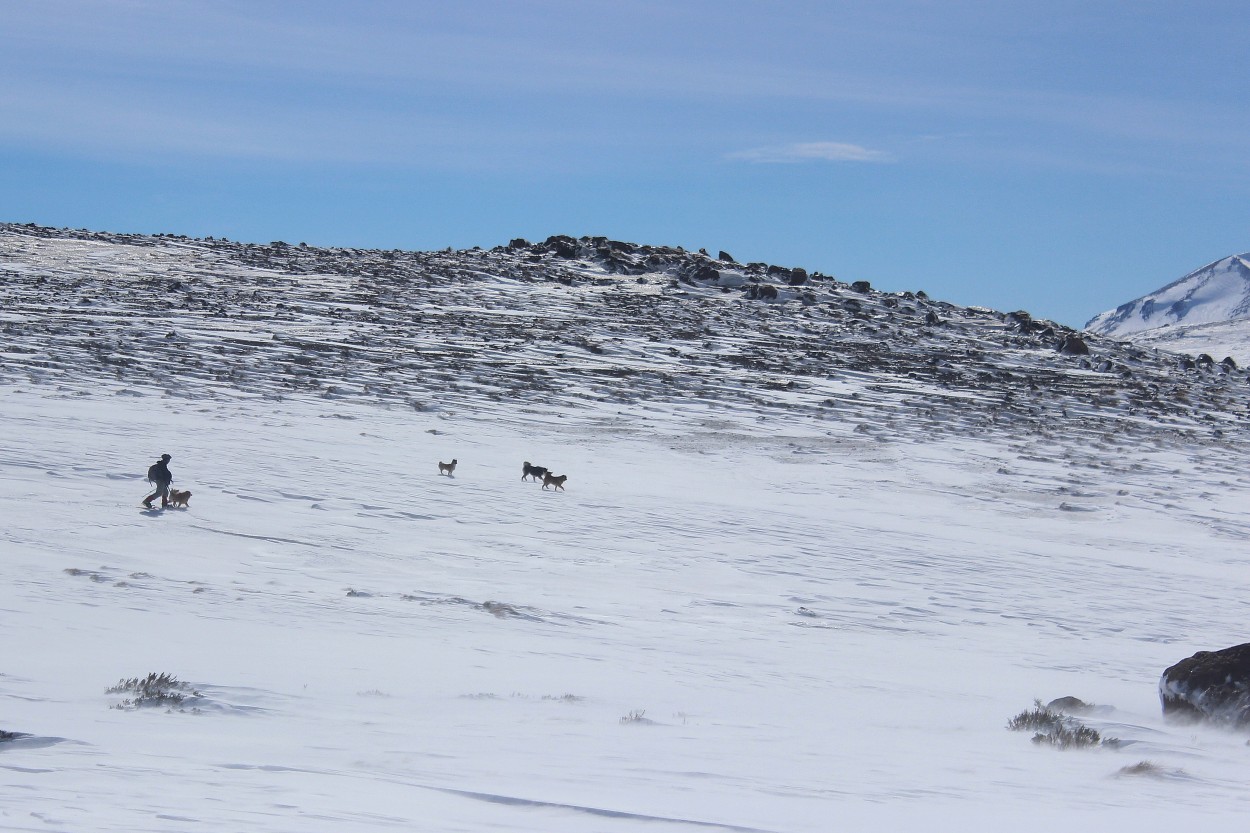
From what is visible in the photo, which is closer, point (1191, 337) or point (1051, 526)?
point (1051, 526)

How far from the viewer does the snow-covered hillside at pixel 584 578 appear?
664cm

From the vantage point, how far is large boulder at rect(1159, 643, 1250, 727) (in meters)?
9.11

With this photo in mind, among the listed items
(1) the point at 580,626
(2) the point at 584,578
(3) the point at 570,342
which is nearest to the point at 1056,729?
(1) the point at 580,626

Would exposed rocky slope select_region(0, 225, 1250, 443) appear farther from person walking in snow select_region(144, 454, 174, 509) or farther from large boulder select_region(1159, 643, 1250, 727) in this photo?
large boulder select_region(1159, 643, 1250, 727)

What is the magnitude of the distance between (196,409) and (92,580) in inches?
538

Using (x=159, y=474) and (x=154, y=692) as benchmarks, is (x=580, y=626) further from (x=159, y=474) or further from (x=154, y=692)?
(x=159, y=474)

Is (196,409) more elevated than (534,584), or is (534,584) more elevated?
(196,409)

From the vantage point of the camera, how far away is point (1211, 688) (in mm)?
9328

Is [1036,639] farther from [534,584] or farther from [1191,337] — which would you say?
[1191,337]

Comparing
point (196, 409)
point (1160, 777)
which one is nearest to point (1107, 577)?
point (1160, 777)

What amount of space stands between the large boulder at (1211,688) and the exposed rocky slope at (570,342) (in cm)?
1929

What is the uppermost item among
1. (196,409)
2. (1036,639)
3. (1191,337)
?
(1191,337)

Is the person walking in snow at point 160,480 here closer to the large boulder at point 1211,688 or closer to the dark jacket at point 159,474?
the dark jacket at point 159,474

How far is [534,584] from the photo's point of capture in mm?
14109
